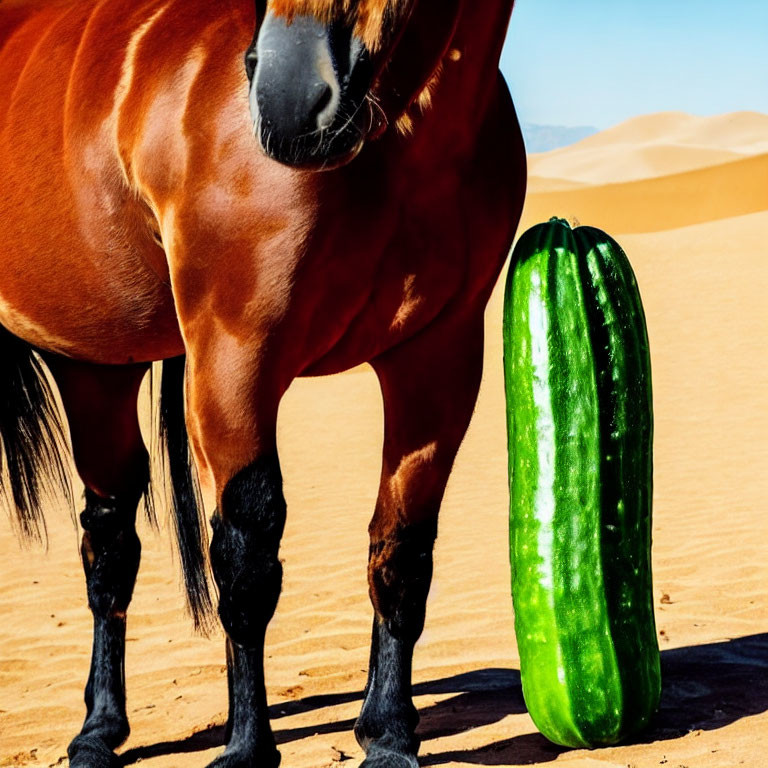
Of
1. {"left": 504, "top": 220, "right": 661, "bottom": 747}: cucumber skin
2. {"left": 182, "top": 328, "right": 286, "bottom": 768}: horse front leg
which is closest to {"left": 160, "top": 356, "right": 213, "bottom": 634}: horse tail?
{"left": 182, "top": 328, "right": 286, "bottom": 768}: horse front leg

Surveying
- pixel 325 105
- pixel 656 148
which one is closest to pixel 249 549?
pixel 325 105

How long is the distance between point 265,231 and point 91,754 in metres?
2.04

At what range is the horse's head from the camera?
2.27 m

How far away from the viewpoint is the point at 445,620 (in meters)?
5.55

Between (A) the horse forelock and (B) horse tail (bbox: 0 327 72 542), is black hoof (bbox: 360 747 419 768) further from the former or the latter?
(A) the horse forelock

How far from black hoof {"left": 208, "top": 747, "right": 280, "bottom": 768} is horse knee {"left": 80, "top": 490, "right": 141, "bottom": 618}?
119 centimetres

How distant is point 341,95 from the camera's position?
7.47 ft

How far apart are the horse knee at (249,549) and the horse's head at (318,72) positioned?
98 cm

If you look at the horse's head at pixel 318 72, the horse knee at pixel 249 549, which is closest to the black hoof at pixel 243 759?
the horse knee at pixel 249 549

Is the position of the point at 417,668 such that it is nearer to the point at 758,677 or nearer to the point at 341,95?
the point at 758,677

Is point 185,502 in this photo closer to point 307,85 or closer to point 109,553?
point 109,553

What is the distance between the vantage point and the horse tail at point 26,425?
4484 millimetres

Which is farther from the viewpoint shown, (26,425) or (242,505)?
(26,425)

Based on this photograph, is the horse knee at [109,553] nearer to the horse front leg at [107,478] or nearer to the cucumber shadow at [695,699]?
the horse front leg at [107,478]
